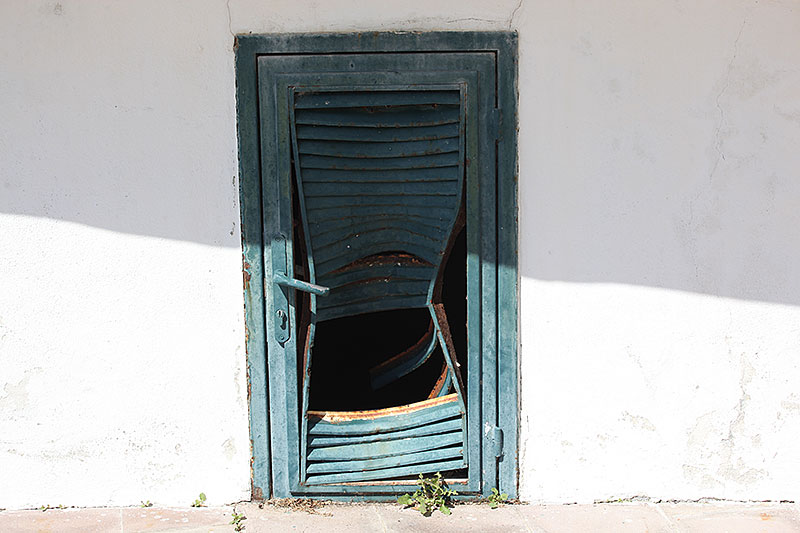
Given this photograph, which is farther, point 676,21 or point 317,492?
point 317,492

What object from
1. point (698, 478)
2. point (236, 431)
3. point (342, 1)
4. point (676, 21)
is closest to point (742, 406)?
point (698, 478)

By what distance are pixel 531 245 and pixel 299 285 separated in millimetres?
974

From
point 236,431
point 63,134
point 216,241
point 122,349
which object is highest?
point 63,134

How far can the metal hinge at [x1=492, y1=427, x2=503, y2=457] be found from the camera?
338 centimetres

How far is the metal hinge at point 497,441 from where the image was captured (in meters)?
3.38

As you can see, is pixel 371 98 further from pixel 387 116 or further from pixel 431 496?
pixel 431 496

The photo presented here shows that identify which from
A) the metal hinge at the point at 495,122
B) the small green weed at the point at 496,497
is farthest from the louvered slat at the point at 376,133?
the small green weed at the point at 496,497

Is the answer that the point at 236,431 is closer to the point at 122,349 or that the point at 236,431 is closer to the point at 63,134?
the point at 122,349

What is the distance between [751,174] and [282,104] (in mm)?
1951

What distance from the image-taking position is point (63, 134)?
3.19 meters

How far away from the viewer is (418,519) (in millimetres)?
3318

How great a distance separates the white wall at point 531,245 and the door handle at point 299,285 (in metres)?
0.18

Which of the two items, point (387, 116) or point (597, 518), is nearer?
point (387, 116)

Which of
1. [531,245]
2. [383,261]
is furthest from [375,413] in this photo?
[531,245]
